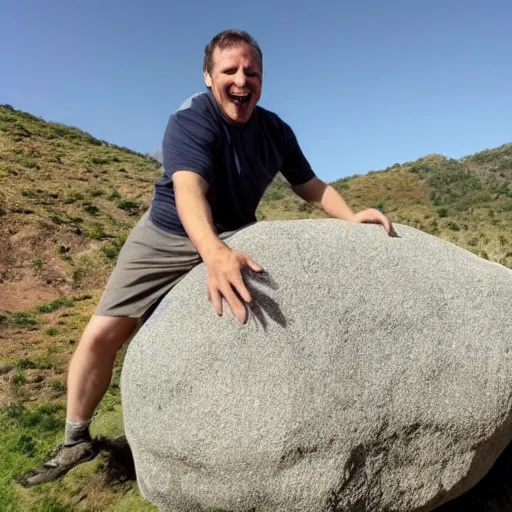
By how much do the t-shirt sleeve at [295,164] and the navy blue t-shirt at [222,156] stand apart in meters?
0.01

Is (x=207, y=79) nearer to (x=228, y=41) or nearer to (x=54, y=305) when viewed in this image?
(x=228, y=41)

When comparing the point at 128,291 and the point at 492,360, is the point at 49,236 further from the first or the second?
the point at 492,360

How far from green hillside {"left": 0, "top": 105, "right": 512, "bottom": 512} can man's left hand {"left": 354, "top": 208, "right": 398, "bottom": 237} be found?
2215 mm

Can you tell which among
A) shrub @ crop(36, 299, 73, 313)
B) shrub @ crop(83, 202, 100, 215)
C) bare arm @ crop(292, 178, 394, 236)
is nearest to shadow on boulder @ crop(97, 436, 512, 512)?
bare arm @ crop(292, 178, 394, 236)

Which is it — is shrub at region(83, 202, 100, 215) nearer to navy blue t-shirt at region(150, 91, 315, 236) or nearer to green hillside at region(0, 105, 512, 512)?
green hillside at region(0, 105, 512, 512)

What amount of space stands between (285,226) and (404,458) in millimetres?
1396

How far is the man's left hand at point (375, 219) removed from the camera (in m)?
3.12

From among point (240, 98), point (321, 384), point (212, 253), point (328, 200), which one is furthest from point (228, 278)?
point (328, 200)

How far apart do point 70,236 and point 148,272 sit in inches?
493

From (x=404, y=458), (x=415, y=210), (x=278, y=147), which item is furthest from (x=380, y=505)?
(x=415, y=210)

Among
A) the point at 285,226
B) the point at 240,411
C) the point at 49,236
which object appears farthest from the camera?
the point at 49,236

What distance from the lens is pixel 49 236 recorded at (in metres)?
14.2

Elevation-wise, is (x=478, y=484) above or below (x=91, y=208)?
below

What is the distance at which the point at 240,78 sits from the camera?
2711 millimetres
